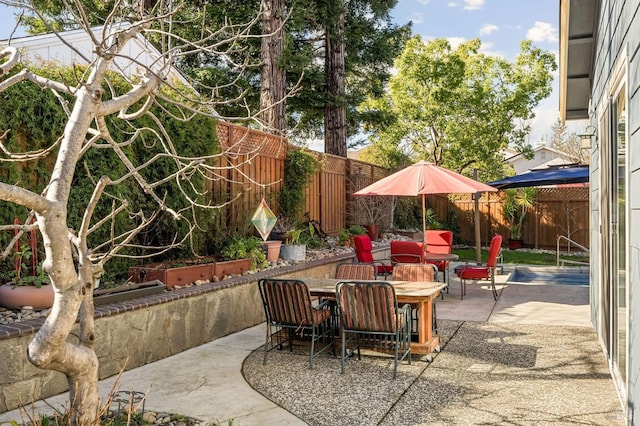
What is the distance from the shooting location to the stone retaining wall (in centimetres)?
406

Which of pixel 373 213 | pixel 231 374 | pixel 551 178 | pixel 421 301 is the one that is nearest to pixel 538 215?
pixel 373 213

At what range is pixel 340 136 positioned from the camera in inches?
572

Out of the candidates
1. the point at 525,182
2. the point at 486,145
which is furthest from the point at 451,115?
the point at 525,182

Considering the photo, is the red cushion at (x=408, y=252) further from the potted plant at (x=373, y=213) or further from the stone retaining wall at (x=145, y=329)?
the potted plant at (x=373, y=213)

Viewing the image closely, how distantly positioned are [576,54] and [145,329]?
18.4ft

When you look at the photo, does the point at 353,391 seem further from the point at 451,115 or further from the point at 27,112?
the point at 451,115

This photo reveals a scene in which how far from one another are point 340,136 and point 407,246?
633cm

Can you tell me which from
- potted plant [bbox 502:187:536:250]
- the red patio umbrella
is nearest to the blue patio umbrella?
the red patio umbrella

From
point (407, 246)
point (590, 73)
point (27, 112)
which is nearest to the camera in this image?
point (27, 112)

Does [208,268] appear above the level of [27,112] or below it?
below

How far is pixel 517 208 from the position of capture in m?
17.7

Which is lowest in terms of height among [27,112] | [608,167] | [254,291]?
[254,291]

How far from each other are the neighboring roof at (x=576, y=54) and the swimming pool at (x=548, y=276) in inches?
158

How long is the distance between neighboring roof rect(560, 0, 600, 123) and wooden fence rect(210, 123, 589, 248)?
347 cm
